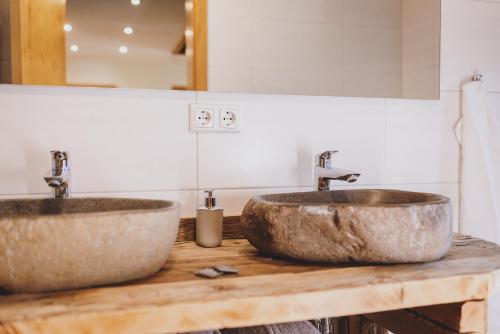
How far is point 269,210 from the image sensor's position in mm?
918

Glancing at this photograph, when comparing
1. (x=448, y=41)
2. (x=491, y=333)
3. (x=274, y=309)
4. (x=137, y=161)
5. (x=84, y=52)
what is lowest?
(x=491, y=333)

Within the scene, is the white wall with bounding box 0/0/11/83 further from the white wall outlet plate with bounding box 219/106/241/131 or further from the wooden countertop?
the wooden countertop

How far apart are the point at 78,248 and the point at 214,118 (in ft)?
2.13

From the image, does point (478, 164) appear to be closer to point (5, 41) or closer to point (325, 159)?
point (325, 159)

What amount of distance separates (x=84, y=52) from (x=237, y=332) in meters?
0.86

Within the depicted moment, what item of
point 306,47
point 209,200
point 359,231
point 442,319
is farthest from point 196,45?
point 442,319

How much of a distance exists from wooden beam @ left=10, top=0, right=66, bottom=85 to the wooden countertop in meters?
0.65

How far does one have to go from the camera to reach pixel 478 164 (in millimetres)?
1454

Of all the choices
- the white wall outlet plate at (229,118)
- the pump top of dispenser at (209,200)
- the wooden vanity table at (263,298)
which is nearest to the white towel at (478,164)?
the wooden vanity table at (263,298)

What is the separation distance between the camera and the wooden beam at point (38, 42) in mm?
1168

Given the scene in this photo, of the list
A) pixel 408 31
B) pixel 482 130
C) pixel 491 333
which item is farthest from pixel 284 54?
pixel 491 333

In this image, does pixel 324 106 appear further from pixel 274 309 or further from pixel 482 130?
pixel 274 309

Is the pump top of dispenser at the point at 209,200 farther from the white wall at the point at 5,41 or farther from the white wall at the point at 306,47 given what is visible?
the white wall at the point at 5,41

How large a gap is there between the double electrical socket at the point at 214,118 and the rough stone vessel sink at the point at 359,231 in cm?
42
